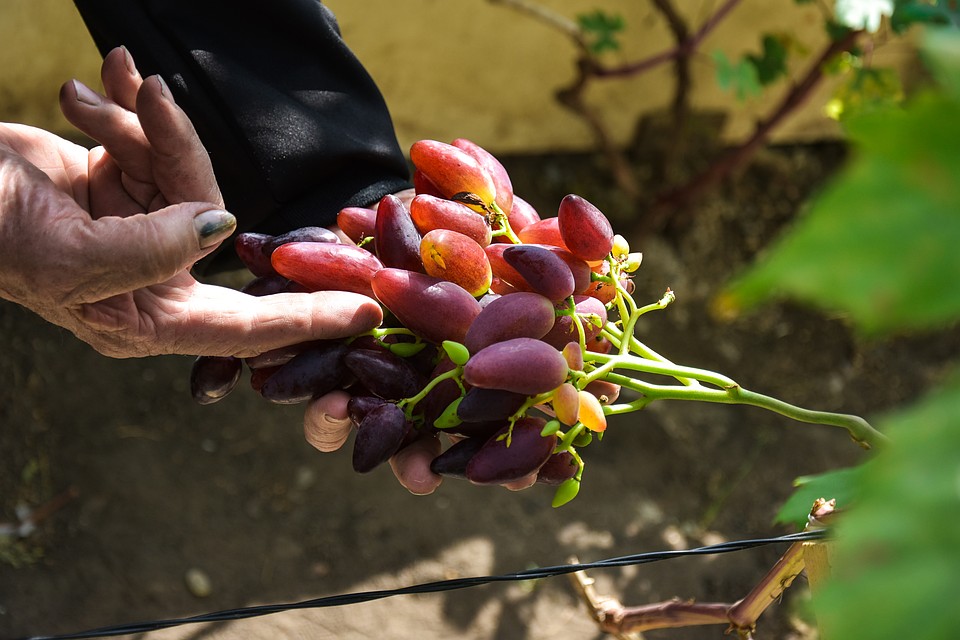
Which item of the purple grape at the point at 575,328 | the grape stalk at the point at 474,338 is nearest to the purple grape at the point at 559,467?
the grape stalk at the point at 474,338

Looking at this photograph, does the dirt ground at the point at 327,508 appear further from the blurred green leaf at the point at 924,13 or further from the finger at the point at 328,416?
→ the finger at the point at 328,416

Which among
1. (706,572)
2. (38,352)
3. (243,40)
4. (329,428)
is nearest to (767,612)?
(706,572)

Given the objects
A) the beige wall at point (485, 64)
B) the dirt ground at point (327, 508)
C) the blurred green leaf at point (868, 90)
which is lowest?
the dirt ground at point (327, 508)

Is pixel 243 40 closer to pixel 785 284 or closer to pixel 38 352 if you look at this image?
pixel 785 284

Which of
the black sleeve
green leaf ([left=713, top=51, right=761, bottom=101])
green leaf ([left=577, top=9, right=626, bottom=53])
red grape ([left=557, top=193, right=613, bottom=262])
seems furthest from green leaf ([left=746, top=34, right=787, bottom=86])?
red grape ([left=557, top=193, right=613, bottom=262])

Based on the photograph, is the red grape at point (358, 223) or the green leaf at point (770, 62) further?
the green leaf at point (770, 62)

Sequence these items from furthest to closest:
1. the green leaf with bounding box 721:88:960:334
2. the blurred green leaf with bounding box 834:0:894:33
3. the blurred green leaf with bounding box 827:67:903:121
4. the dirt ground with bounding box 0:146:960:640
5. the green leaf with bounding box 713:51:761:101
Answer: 1. the blurred green leaf with bounding box 827:67:903:121
2. the green leaf with bounding box 713:51:761:101
3. the dirt ground with bounding box 0:146:960:640
4. the blurred green leaf with bounding box 834:0:894:33
5. the green leaf with bounding box 721:88:960:334

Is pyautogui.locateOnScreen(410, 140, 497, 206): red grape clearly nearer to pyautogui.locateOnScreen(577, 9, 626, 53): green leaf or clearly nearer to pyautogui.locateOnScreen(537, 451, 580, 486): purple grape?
pyautogui.locateOnScreen(537, 451, 580, 486): purple grape

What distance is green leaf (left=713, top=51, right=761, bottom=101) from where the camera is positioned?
7.36 feet

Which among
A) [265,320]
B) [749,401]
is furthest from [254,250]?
[749,401]

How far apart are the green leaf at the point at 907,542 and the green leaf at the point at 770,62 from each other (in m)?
2.43

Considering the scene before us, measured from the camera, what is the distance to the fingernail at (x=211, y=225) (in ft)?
2.76

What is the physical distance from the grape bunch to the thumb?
0.31 feet

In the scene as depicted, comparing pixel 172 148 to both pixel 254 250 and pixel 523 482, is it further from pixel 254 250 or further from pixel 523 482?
pixel 523 482
